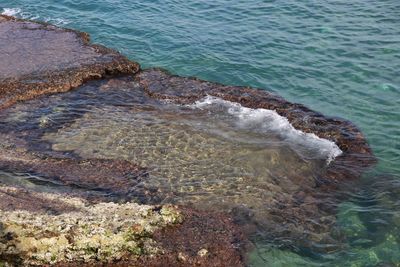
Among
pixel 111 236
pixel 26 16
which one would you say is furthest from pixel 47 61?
pixel 111 236

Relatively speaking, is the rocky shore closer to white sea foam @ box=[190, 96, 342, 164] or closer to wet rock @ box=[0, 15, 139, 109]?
wet rock @ box=[0, 15, 139, 109]

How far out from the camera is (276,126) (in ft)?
50.2

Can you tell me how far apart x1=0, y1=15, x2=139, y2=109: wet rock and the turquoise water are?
1673 millimetres

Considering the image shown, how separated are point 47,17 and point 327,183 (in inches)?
759

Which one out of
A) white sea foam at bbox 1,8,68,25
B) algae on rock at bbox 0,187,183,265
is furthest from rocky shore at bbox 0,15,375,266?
white sea foam at bbox 1,8,68,25

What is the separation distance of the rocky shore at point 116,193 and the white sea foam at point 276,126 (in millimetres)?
312

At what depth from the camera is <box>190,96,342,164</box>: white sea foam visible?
14203 millimetres

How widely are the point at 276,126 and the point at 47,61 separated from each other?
391 inches

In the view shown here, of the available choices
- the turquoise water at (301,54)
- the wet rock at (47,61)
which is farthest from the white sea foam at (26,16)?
the wet rock at (47,61)

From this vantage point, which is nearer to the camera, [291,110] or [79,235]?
[79,235]

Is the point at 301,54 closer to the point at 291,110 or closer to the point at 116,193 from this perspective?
the point at 291,110

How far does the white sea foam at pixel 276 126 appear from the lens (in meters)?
14.2

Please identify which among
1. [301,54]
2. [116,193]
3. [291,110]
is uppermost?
[301,54]

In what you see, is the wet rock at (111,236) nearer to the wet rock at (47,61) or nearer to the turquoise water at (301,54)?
the turquoise water at (301,54)
